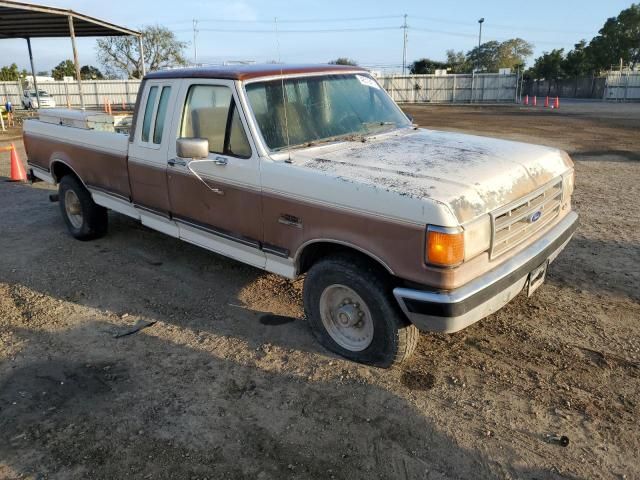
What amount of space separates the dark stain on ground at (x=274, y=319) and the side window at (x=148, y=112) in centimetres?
212

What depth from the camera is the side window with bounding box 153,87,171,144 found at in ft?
15.8

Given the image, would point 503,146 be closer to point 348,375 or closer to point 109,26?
point 348,375

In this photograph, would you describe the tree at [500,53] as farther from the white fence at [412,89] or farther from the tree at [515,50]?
the white fence at [412,89]

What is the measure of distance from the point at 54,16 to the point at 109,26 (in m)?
1.58

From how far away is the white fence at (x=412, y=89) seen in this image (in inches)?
1490

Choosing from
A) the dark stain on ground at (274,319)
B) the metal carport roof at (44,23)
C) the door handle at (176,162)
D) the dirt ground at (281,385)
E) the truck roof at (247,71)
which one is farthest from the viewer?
the metal carport roof at (44,23)

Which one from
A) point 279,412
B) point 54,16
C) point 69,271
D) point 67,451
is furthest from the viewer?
point 54,16

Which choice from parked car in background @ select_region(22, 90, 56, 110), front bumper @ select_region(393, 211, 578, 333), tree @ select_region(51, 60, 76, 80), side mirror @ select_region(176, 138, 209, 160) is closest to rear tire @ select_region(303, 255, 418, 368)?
front bumper @ select_region(393, 211, 578, 333)

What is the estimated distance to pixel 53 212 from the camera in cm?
811

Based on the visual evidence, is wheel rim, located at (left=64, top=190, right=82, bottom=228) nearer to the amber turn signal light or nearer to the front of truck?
the front of truck

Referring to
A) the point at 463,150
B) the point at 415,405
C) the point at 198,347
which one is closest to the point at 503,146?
the point at 463,150

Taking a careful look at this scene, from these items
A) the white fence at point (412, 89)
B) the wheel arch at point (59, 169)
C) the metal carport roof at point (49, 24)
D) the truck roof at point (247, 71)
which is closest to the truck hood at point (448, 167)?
the truck roof at point (247, 71)

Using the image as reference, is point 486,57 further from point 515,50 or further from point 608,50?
point 608,50

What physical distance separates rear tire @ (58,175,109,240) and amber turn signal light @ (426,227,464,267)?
16.1 ft
